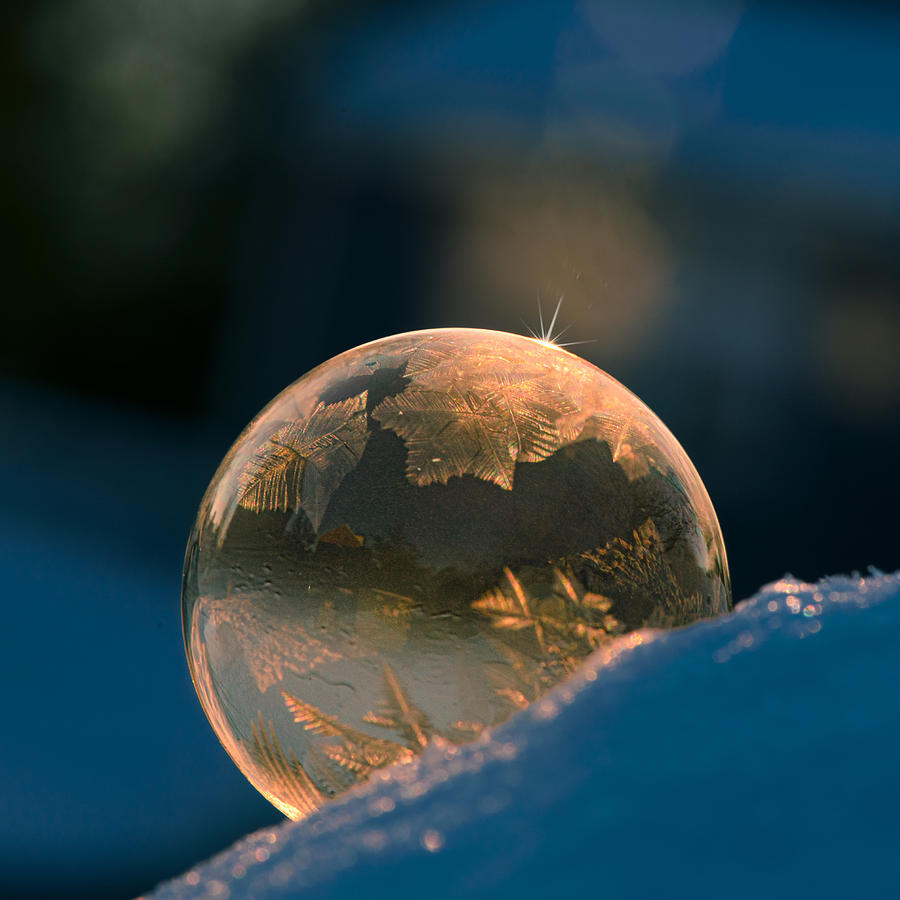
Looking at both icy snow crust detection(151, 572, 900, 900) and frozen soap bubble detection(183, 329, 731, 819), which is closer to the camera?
icy snow crust detection(151, 572, 900, 900)

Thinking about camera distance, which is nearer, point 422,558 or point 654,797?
point 654,797

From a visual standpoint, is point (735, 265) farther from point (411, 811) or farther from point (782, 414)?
point (411, 811)

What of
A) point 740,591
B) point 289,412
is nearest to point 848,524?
point 740,591

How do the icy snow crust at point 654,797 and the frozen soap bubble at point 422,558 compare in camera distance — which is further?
the frozen soap bubble at point 422,558

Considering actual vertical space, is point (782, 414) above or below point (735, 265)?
below
